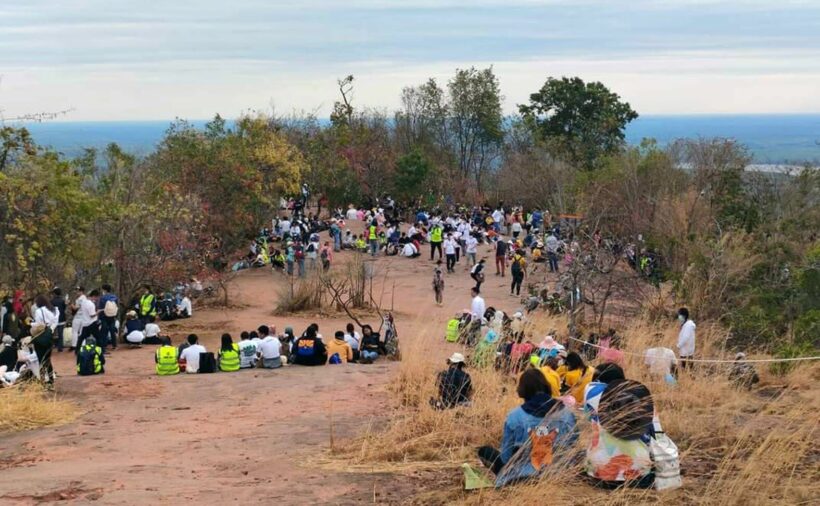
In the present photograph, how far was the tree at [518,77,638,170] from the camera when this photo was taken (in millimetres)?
45094

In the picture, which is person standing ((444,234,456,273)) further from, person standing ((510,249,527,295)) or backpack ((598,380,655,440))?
backpack ((598,380,655,440))

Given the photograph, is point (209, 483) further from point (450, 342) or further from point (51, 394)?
point (450, 342)

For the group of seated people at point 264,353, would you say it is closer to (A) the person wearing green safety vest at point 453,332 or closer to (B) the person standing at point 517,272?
(A) the person wearing green safety vest at point 453,332

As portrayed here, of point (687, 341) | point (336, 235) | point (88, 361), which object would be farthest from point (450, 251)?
point (687, 341)

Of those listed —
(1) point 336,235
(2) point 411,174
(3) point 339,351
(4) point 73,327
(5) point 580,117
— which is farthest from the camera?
(5) point 580,117

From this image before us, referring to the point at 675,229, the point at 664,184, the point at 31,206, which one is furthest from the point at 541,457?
the point at 664,184

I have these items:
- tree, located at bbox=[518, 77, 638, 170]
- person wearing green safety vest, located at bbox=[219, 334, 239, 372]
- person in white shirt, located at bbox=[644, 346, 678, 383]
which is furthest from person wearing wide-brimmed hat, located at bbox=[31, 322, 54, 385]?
tree, located at bbox=[518, 77, 638, 170]

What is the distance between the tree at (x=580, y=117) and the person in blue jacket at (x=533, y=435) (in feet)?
126

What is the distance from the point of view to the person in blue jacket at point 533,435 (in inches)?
260

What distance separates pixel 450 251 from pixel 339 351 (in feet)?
45.3

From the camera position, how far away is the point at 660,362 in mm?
11102

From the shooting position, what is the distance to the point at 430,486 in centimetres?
710

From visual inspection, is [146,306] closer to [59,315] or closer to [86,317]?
[86,317]

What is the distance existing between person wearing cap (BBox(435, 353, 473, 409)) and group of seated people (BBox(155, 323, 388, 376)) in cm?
578
